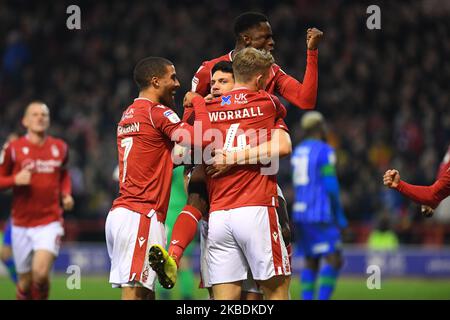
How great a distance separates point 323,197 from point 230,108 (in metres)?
5.02

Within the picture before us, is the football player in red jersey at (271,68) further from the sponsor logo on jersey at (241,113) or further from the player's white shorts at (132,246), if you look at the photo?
the player's white shorts at (132,246)

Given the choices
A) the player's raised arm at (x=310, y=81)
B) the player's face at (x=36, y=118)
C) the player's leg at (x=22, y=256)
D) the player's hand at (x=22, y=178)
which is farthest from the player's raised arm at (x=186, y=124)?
the player's leg at (x=22, y=256)

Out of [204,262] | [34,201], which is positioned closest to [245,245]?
[204,262]

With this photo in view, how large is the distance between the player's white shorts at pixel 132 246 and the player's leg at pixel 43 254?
3015 millimetres

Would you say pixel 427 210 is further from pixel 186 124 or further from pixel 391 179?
pixel 186 124

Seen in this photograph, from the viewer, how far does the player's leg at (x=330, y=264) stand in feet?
35.8

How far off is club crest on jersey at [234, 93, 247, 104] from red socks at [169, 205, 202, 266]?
932 millimetres

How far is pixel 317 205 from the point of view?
11312 millimetres

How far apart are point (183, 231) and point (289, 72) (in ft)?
44.3

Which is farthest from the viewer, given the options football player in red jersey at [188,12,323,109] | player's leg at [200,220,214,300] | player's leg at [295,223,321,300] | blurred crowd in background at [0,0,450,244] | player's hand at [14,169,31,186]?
blurred crowd in background at [0,0,450,244]

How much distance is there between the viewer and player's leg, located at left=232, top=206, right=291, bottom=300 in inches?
252

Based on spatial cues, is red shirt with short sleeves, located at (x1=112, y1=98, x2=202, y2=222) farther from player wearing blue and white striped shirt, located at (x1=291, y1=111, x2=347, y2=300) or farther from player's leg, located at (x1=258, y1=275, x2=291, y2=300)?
player wearing blue and white striped shirt, located at (x1=291, y1=111, x2=347, y2=300)

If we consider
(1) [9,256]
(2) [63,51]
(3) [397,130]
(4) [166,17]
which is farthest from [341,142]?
(1) [9,256]

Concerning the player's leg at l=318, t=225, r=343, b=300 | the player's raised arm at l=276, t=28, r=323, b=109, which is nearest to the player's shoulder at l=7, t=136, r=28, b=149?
the player's leg at l=318, t=225, r=343, b=300
